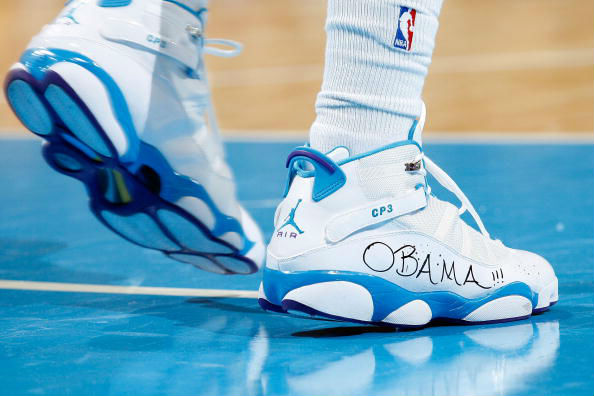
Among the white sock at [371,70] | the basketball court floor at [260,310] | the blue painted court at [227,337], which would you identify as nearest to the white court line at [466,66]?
the basketball court floor at [260,310]

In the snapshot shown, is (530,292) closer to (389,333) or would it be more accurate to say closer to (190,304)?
(389,333)

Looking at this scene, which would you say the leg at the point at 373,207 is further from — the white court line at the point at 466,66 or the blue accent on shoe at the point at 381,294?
the white court line at the point at 466,66

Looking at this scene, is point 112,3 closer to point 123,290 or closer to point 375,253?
point 123,290

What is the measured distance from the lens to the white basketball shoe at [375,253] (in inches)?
41.3

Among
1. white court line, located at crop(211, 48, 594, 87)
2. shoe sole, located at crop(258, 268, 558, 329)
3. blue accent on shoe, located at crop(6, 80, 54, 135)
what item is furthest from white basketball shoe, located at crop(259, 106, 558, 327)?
white court line, located at crop(211, 48, 594, 87)

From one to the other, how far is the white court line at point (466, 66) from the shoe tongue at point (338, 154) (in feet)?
12.9

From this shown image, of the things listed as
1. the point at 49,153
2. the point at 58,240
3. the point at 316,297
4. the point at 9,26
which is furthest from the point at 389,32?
the point at 9,26

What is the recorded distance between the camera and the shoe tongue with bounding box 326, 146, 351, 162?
1071 millimetres

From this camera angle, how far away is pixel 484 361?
94cm

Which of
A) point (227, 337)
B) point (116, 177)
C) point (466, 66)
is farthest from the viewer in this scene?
point (466, 66)

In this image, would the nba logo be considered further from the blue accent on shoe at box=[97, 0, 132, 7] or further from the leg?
the blue accent on shoe at box=[97, 0, 132, 7]

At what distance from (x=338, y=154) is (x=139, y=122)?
1.08ft

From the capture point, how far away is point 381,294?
106cm

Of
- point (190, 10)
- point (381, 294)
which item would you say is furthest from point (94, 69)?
point (381, 294)
